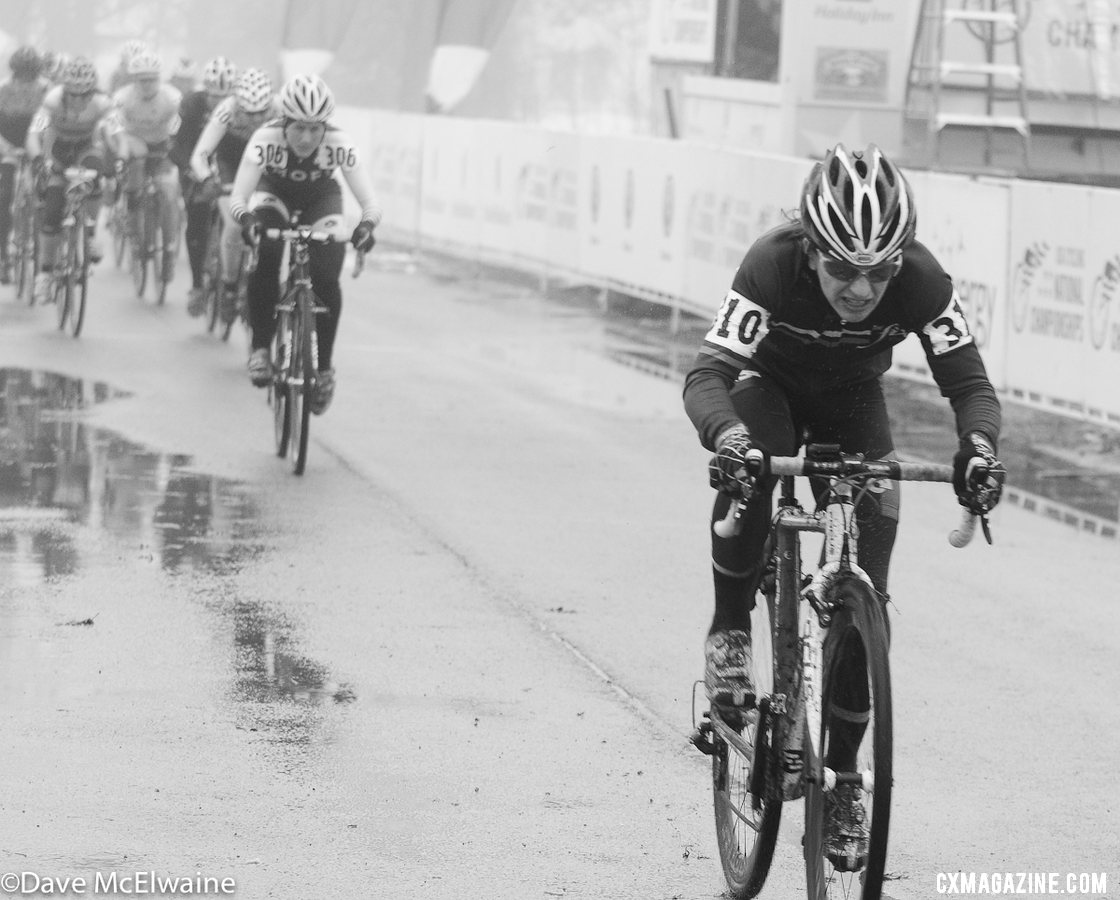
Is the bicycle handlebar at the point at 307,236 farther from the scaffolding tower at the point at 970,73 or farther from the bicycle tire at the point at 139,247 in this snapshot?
the scaffolding tower at the point at 970,73

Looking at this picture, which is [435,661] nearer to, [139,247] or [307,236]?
[307,236]

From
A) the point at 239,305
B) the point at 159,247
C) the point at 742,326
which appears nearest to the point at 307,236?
the point at 239,305

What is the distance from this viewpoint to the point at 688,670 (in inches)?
308

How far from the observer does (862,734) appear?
15.8ft

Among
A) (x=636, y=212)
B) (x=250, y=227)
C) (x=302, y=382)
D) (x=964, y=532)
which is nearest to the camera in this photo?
(x=964, y=532)

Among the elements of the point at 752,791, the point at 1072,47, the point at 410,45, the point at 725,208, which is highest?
the point at 1072,47

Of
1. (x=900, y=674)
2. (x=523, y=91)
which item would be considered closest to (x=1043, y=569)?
(x=900, y=674)

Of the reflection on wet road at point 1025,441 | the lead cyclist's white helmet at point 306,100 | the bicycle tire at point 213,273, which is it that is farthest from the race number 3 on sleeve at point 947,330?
the bicycle tire at point 213,273

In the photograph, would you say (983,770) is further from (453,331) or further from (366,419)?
(453,331)

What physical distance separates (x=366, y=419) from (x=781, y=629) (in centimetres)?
880

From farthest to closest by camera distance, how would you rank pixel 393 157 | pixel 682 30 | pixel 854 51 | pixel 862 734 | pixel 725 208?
pixel 682 30 < pixel 393 157 < pixel 854 51 < pixel 725 208 < pixel 862 734

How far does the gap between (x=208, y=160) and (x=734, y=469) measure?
1069 centimetres

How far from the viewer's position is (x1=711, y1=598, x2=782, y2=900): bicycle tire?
5082 millimetres

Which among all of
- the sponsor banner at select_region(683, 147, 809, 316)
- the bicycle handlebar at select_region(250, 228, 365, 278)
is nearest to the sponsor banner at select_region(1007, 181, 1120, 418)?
the sponsor banner at select_region(683, 147, 809, 316)
